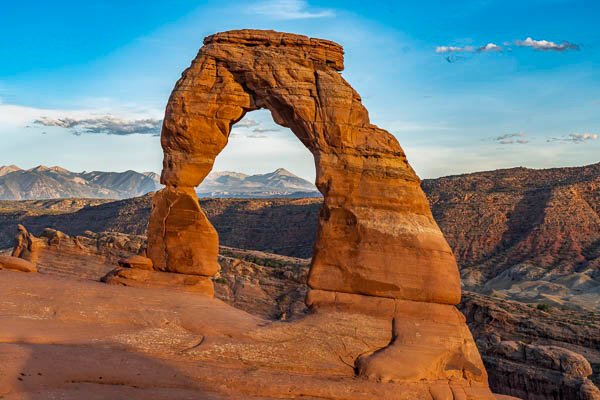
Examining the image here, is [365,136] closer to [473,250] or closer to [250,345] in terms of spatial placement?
[250,345]

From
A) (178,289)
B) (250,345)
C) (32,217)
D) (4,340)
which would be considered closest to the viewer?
(4,340)

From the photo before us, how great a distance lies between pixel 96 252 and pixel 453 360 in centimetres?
3015

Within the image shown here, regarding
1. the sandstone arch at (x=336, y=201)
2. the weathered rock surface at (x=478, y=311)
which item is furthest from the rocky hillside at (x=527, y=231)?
the sandstone arch at (x=336, y=201)

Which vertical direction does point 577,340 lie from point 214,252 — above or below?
below

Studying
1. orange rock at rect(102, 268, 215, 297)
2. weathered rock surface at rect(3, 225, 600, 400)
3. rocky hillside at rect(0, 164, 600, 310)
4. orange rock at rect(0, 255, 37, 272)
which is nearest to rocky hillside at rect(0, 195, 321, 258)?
rocky hillside at rect(0, 164, 600, 310)

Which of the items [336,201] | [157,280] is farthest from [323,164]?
[157,280]

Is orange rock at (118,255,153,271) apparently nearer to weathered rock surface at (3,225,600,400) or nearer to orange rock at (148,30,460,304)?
orange rock at (148,30,460,304)

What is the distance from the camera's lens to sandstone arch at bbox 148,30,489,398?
18172 mm

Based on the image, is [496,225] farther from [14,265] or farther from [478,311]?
[14,265]

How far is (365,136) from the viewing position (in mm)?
19812

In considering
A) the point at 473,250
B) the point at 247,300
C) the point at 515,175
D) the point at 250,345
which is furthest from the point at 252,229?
the point at 250,345

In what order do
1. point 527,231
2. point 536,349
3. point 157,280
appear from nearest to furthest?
Result: point 157,280 → point 536,349 → point 527,231

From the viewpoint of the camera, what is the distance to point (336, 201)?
1944 centimetres

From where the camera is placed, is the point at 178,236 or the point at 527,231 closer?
the point at 178,236
